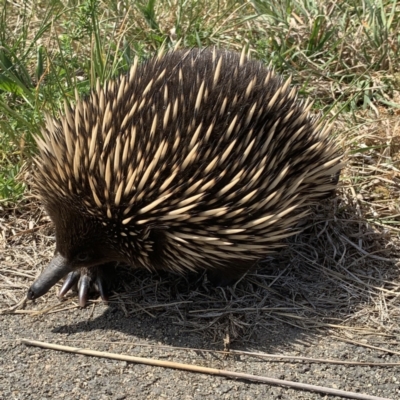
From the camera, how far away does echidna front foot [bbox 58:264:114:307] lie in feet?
9.18

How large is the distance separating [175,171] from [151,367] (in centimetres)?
71

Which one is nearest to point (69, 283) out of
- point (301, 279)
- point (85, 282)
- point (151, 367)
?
point (85, 282)

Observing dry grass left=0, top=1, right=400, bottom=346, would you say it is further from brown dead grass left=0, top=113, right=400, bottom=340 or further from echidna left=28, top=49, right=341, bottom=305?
echidna left=28, top=49, right=341, bottom=305

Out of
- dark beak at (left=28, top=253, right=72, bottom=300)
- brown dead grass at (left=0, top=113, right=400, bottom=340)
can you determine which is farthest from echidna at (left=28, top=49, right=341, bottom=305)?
brown dead grass at (left=0, top=113, right=400, bottom=340)

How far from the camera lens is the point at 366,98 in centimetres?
388

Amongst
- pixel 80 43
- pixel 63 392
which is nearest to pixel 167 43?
pixel 80 43

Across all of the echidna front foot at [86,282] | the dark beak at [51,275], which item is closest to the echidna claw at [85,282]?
the echidna front foot at [86,282]

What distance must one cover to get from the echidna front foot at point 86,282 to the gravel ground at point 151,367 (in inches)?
2.3

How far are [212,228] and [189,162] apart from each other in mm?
255

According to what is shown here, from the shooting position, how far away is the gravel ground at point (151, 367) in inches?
95.7

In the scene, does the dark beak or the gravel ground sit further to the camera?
the dark beak

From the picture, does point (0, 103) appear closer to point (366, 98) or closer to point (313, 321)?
point (313, 321)

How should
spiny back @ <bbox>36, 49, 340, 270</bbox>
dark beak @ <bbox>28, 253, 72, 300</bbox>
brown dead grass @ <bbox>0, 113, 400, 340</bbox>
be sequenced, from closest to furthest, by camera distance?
spiny back @ <bbox>36, 49, 340, 270</bbox>, dark beak @ <bbox>28, 253, 72, 300</bbox>, brown dead grass @ <bbox>0, 113, 400, 340</bbox>

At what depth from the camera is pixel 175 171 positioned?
94.7 inches
